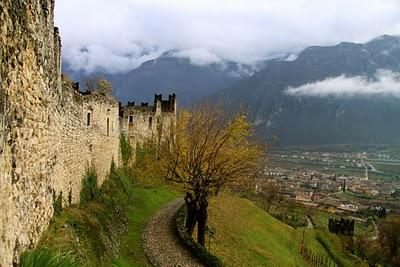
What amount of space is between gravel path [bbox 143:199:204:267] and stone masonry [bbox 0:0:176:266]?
595 cm

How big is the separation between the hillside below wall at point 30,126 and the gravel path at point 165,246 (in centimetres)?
676

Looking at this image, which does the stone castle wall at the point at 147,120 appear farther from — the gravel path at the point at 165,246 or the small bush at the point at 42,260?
the small bush at the point at 42,260

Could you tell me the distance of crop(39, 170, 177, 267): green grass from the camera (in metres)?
16.3

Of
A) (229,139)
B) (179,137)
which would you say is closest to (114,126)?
(179,137)

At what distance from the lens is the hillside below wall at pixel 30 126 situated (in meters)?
9.65

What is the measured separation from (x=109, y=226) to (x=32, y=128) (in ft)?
47.7

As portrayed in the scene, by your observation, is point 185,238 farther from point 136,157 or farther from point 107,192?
point 136,157

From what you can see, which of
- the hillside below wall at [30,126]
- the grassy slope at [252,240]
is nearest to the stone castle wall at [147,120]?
the grassy slope at [252,240]

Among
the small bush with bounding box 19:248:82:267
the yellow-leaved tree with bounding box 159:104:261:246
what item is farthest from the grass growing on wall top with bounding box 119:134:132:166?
the small bush with bounding box 19:248:82:267

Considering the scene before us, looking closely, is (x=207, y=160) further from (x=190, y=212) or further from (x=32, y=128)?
(x=32, y=128)

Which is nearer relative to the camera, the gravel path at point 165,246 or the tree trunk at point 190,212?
the gravel path at point 165,246

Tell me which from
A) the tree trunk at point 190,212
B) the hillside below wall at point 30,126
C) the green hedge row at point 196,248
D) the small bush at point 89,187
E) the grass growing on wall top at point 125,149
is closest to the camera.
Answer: the hillside below wall at point 30,126

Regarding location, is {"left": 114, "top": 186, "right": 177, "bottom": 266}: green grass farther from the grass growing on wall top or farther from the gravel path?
the grass growing on wall top

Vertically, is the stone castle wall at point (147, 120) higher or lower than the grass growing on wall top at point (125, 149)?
higher
